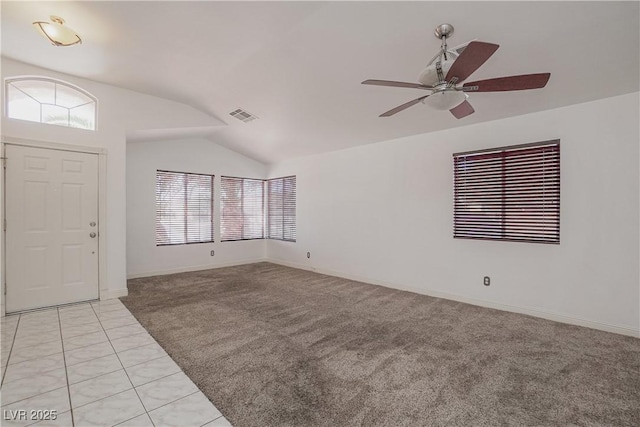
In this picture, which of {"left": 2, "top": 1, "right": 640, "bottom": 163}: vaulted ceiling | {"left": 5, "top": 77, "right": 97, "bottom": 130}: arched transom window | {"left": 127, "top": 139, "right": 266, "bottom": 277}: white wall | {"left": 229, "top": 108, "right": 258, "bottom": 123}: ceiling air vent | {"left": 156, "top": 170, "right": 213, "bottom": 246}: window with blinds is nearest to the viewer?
{"left": 2, "top": 1, "right": 640, "bottom": 163}: vaulted ceiling

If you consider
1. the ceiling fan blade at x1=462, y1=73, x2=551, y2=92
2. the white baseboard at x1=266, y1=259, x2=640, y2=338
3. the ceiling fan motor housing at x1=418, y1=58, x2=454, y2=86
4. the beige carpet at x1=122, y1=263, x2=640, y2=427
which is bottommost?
the beige carpet at x1=122, y1=263, x2=640, y2=427

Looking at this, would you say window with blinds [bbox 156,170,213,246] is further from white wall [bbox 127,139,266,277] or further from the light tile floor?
the light tile floor

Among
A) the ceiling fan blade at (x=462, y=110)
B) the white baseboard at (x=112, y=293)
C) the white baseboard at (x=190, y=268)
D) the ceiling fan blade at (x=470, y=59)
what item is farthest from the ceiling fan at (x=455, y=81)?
the white baseboard at (x=190, y=268)

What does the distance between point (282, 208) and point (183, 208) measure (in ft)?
7.33

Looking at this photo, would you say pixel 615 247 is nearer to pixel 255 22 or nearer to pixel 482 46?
pixel 482 46

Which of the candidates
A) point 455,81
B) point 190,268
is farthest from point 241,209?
point 455,81

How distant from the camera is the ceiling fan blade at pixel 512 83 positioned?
79.8 inches

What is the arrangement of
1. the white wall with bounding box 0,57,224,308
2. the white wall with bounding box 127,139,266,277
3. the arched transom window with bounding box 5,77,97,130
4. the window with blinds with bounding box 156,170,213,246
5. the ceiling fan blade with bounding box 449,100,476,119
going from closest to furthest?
1. the ceiling fan blade with bounding box 449,100,476,119
2. the arched transom window with bounding box 5,77,97,130
3. the white wall with bounding box 0,57,224,308
4. the white wall with bounding box 127,139,266,277
5. the window with blinds with bounding box 156,170,213,246

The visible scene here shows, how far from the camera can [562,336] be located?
10.2 ft

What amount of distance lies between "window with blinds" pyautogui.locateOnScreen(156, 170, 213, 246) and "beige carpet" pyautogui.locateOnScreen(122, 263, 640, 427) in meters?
2.05

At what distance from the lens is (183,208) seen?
634cm

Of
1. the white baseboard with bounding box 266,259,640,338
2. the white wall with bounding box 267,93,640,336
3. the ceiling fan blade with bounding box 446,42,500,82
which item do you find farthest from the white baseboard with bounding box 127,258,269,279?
the ceiling fan blade with bounding box 446,42,500,82

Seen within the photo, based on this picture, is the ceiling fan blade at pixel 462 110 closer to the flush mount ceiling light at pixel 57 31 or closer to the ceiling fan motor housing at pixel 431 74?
the ceiling fan motor housing at pixel 431 74

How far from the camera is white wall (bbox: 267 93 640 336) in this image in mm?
3168
